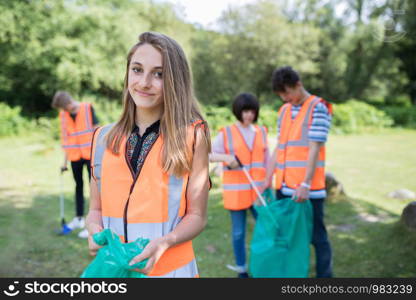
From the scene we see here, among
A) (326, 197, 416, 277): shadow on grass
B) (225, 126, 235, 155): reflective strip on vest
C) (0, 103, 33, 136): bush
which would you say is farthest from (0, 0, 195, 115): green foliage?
(225, 126, 235, 155): reflective strip on vest

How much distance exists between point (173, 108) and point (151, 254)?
63 centimetres

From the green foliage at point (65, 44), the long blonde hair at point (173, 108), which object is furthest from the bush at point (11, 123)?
the long blonde hair at point (173, 108)

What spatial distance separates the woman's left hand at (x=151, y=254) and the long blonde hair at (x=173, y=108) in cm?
31

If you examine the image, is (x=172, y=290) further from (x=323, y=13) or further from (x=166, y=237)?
(x=323, y=13)

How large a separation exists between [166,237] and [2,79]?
21574mm

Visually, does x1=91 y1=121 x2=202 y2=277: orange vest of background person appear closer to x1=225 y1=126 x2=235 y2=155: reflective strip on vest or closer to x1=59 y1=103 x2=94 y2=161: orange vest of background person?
x1=225 y1=126 x2=235 y2=155: reflective strip on vest

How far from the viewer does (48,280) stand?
2.16m

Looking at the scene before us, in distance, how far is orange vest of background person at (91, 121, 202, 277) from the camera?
1614 millimetres

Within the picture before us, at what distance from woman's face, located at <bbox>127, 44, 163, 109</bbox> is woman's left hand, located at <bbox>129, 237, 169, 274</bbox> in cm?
60

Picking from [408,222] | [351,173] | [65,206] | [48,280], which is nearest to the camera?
[48,280]

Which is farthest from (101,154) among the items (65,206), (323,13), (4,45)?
(323,13)

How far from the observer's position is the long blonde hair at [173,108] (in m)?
1.62

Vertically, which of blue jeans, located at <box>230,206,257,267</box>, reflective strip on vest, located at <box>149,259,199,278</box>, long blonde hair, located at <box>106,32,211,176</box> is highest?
long blonde hair, located at <box>106,32,211,176</box>

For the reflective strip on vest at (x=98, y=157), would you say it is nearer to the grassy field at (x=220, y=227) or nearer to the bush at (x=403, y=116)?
the grassy field at (x=220, y=227)
